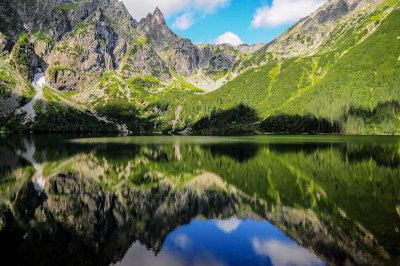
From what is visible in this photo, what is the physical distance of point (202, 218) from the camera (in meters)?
21.1

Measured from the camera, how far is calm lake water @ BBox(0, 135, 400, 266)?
14.1 m

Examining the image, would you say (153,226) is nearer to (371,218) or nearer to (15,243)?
(15,243)

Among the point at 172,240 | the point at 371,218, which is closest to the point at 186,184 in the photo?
the point at 172,240

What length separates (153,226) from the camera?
1870 cm

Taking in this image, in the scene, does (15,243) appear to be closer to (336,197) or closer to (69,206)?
(69,206)

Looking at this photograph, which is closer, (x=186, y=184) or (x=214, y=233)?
(x=214, y=233)

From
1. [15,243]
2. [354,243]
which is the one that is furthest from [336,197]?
[15,243]

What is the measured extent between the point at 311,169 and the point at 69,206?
34.2 metres

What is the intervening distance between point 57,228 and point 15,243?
2.84m

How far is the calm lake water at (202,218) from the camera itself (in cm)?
1411

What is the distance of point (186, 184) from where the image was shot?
1275 inches

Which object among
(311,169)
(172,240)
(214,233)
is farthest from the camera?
(311,169)

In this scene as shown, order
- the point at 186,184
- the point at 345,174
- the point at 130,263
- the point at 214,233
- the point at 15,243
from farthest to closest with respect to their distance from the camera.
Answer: the point at 345,174 < the point at 186,184 < the point at 214,233 < the point at 15,243 < the point at 130,263

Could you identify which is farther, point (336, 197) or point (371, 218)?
point (336, 197)
